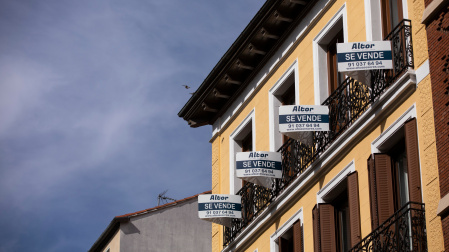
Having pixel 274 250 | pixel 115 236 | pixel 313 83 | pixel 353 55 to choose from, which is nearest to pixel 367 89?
pixel 353 55

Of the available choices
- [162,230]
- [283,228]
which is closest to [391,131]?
[283,228]

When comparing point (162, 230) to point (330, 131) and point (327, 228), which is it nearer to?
point (330, 131)

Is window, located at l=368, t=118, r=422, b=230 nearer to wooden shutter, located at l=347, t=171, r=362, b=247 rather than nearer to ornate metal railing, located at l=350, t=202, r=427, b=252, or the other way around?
ornate metal railing, located at l=350, t=202, r=427, b=252

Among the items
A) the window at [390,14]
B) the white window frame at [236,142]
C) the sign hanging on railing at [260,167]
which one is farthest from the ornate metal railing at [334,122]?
the white window frame at [236,142]

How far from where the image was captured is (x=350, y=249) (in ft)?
74.5

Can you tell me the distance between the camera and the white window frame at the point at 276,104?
93.2 feet

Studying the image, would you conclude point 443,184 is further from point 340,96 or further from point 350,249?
point 340,96

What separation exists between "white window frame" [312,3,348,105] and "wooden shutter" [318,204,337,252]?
267 centimetres

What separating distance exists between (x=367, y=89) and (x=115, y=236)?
2301 cm

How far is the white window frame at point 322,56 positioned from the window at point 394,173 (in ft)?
12.9

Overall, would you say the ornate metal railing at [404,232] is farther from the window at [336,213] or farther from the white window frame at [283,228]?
the white window frame at [283,228]

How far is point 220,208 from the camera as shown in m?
29.4

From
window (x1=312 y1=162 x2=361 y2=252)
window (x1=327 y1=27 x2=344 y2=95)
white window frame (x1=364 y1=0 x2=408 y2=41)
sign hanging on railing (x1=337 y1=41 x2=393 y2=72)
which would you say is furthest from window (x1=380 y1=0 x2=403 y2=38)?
window (x1=312 y1=162 x2=361 y2=252)

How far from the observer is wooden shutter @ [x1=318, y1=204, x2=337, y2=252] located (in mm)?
24375
